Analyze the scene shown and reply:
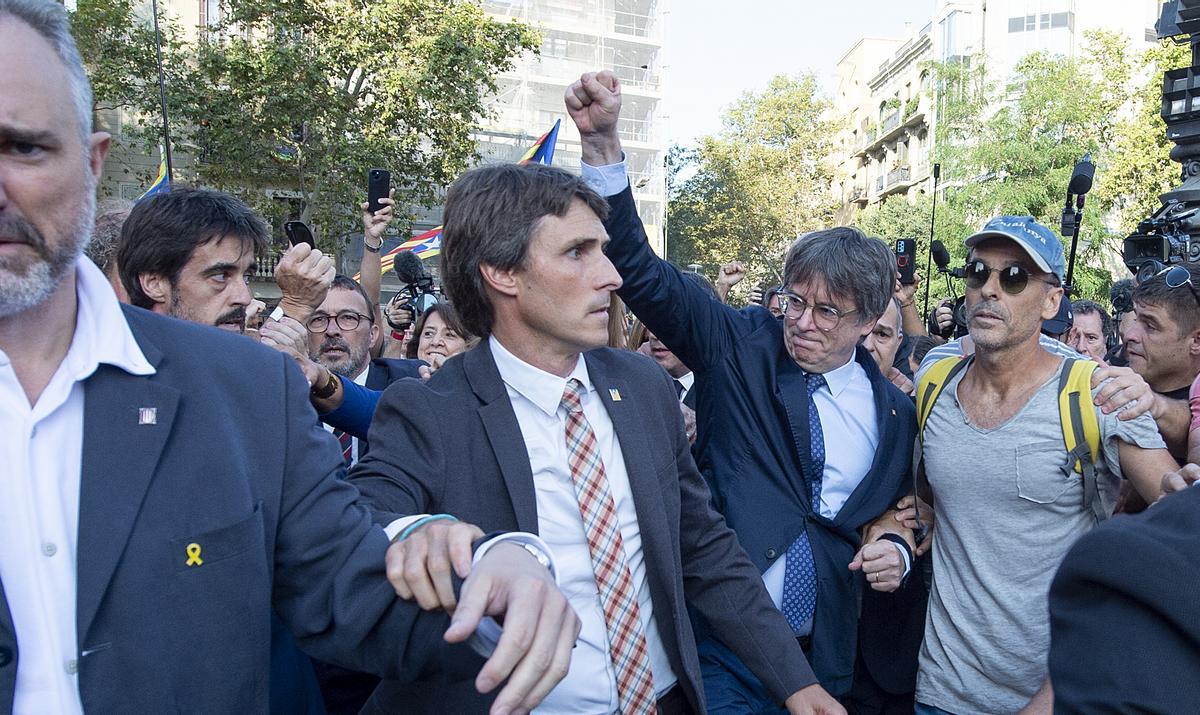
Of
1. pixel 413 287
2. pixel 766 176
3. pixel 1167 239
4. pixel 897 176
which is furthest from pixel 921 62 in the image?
pixel 413 287

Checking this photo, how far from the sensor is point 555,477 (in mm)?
2318

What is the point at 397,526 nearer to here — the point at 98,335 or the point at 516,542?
the point at 516,542

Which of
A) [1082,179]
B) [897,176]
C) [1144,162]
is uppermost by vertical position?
[897,176]

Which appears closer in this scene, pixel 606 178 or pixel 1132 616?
pixel 1132 616

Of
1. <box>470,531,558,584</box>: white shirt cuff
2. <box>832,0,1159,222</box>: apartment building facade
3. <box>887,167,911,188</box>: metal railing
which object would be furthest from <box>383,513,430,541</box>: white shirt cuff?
<box>887,167,911,188</box>: metal railing

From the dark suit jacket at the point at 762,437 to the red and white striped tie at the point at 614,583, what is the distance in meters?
0.87

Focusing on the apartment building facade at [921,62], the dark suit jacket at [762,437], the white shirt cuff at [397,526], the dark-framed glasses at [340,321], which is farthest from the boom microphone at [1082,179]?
the apartment building facade at [921,62]

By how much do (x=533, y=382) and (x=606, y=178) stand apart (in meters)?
0.92

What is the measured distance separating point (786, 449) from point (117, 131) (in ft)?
94.5

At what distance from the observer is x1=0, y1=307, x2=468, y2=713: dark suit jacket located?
4.52 ft

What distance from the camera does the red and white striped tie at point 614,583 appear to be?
2.27 m

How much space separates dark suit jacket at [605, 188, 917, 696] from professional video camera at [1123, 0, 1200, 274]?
4264mm

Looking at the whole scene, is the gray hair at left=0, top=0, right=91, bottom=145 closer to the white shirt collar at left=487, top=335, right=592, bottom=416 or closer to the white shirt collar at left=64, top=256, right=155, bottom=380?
the white shirt collar at left=64, top=256, right=155, bottom=380

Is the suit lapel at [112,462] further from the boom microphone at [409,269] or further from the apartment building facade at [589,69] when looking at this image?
the apartment building facade at [589,69]
